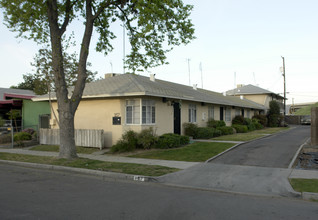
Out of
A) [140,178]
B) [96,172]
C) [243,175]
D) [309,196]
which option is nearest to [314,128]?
[243,175]

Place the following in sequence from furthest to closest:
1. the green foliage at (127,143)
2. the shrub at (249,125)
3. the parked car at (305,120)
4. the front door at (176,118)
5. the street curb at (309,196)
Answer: the parked car at (305,120) → the shrub at (249,125) → the front door at (176,118) → the green foliage at (127,143) → the street curb at (309,196)

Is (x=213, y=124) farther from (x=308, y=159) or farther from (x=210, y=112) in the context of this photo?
(x=308, y=159)

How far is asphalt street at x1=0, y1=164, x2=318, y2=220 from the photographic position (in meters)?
5.47

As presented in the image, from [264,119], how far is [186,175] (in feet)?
95.2

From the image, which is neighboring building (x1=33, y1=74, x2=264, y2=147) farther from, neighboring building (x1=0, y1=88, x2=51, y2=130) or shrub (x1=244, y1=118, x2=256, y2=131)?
shrub (x1=244, y1=118, x2=256, y2=131)

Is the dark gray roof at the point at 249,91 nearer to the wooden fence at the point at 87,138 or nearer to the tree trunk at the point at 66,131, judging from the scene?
the wooden fence at the point at 87,138

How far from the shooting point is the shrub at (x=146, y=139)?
47.6 ft

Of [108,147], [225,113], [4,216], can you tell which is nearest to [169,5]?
[108,147]

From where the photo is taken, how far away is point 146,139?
14516 millimetres

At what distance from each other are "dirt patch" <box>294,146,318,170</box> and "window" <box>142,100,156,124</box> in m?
7.79

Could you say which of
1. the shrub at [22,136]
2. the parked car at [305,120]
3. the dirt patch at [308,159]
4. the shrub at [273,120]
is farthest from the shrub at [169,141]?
the parked car at [305,120]

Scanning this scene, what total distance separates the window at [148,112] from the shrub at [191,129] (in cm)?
377

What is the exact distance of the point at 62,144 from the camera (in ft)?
40.8

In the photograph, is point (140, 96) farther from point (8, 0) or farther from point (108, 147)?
point (8, 0)
